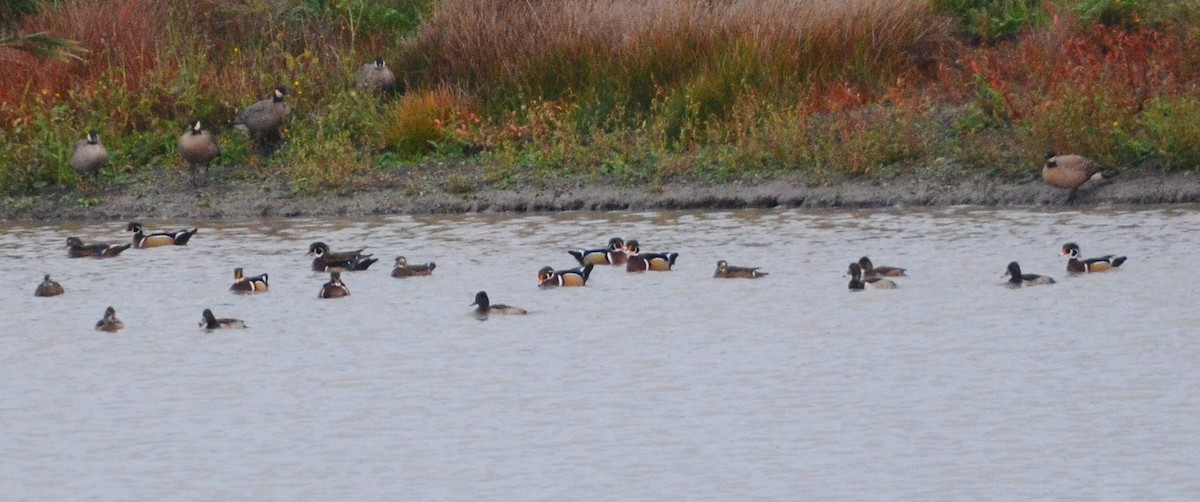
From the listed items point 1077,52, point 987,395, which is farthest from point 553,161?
point 987,395

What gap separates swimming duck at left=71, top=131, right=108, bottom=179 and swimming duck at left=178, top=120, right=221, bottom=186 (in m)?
0.81

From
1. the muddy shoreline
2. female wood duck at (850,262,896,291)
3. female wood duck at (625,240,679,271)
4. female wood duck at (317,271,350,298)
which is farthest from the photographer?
the muddy shoreline

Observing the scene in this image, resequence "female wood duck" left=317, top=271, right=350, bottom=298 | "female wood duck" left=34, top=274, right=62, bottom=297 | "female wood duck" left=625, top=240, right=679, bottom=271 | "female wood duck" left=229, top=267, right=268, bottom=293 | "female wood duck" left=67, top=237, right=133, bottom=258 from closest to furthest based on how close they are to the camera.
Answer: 1. "female wood duck" left=317, top=271, right=350, bottom=298
2. "female wood duck" left=229, top=267, right=268, bottom=293
3. "female wood duck" left=34, top=274, right=62, bottom=297
4. "female wood duck" left=625, top=240, right=679, bottom=271
5. "female wood duck" left=67, top=237, right=133, bottom=258

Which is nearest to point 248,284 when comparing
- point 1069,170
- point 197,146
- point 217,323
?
point 217,323

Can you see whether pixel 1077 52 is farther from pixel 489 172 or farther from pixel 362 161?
pixel 362 161

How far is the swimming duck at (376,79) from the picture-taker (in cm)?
2302

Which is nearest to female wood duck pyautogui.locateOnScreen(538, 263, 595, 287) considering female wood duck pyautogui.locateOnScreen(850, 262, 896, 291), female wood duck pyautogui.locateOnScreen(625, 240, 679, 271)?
female wood duck pyautogui.locateOnScreen(625, 240, 679, 271)

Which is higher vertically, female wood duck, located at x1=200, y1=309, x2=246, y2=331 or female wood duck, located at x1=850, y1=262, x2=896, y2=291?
female wood duck, located at x1=200, y1=309, x2=246, y2=331

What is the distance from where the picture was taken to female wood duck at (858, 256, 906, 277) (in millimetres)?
15203

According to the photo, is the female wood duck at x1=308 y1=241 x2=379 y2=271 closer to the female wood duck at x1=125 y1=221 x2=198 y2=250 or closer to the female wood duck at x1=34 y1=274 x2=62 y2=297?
the female wood duck at x1=34 y1=274 x2=62 y2=297

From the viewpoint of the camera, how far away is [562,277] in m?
15.6

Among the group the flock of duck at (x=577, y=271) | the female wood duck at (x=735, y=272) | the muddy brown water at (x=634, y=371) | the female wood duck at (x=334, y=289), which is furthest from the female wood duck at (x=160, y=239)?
the female wood duck at (x=735, y=272)

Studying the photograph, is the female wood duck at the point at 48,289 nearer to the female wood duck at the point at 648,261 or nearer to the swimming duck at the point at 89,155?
the female wood duck at the point at 648,261

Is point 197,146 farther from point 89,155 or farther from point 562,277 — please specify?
point 562,277
